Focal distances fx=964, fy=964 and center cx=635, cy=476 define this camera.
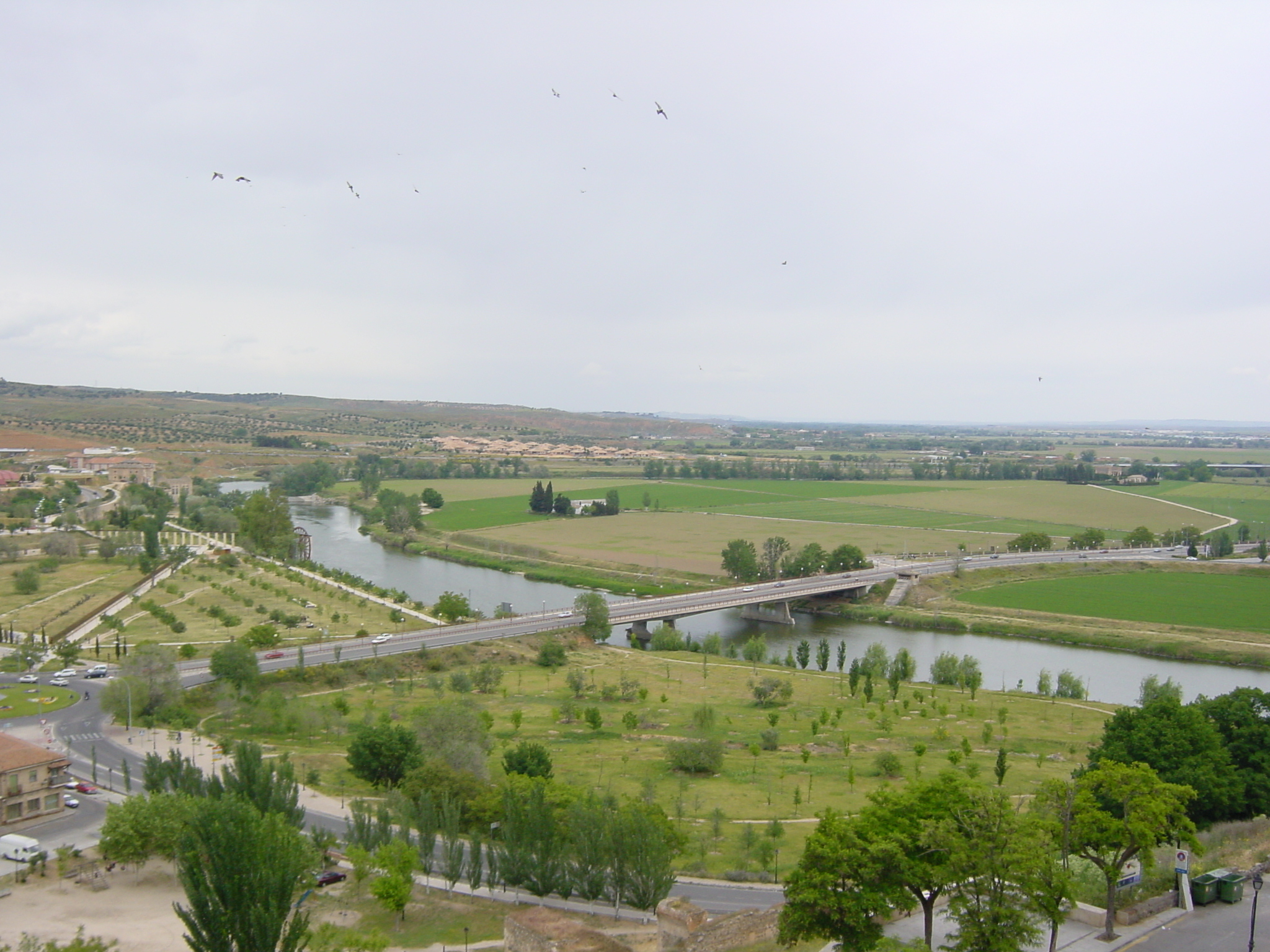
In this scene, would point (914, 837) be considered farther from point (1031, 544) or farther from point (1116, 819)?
point (1031, 544)

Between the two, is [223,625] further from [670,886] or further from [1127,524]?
[1127,524]

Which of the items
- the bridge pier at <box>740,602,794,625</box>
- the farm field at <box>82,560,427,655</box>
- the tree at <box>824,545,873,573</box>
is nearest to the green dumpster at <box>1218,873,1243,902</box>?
the farm field at <box>82,560,427,655</box>

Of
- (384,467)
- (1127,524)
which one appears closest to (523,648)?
(1127,524)

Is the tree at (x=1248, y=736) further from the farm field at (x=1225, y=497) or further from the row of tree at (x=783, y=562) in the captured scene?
the farm field at (x=1225, y=497)

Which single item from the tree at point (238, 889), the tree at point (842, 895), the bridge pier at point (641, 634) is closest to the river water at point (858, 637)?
the bridge pier at point (641, 634)

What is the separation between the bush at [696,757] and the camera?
81.3 feet

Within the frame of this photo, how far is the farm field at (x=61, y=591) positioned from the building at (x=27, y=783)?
19.8 metres

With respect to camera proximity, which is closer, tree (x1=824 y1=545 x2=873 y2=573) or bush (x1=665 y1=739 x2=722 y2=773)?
bush (x1=665 y1=739 x2=722 y2=773)

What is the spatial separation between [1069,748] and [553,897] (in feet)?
55.8

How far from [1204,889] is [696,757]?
39.9ft

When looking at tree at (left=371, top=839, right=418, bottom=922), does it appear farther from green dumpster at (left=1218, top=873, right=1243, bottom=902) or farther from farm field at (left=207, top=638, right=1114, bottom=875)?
green dumpster at (left=1218, top=873, right=1243, bottom=902)

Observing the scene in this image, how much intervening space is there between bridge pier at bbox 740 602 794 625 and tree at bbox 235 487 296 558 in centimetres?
3065

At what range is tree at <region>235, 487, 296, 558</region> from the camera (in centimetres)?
6356

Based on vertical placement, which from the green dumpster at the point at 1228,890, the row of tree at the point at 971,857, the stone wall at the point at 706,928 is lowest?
the stone wall at the point at 706,928
